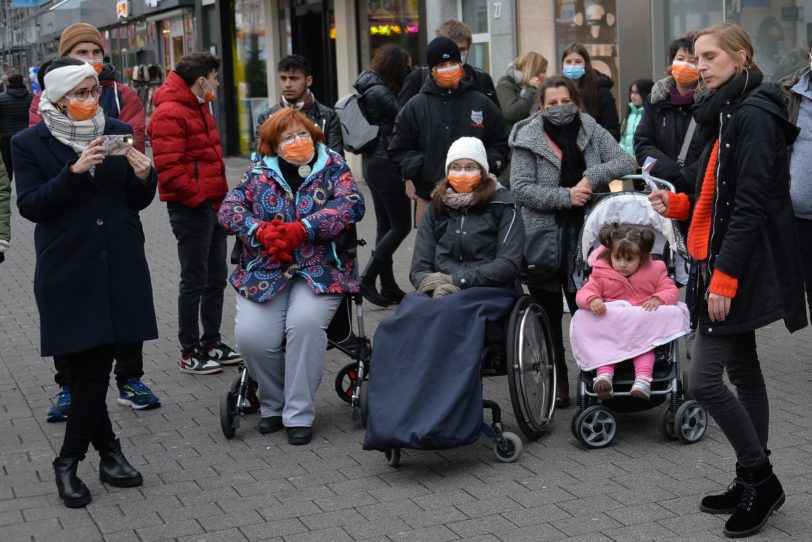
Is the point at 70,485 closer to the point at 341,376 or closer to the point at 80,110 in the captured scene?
the point at 80,110

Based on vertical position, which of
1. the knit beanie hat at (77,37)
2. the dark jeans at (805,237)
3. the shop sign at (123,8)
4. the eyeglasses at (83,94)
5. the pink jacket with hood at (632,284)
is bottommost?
the pink jacket with hood at (632,284)

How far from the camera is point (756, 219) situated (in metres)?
4.58

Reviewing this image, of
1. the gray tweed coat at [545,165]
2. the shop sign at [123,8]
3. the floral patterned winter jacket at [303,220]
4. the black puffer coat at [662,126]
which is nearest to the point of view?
the floral patterned winter jacket at [303,220]

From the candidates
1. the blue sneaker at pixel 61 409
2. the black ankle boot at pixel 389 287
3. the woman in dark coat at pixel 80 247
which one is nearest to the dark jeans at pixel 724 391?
the woman in dark coat at pixel 80 247

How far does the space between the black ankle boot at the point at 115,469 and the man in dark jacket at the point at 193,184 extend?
2176 mm

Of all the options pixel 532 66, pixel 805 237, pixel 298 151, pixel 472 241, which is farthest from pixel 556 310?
pixel 532 66

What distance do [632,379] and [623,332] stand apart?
0.23 metres

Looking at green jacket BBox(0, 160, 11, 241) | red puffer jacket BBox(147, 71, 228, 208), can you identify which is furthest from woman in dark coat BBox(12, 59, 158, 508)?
red puffer jacket BBox(147, 71, 228, 208)

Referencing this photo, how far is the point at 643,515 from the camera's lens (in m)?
5.02

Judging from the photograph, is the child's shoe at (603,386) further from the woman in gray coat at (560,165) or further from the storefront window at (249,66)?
the storefront window at (249,66)

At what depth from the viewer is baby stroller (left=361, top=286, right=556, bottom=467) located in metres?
5.58

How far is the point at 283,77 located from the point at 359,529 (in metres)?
4.13

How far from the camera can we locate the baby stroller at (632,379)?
5969mm

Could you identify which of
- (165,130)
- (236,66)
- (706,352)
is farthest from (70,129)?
(236,66)
